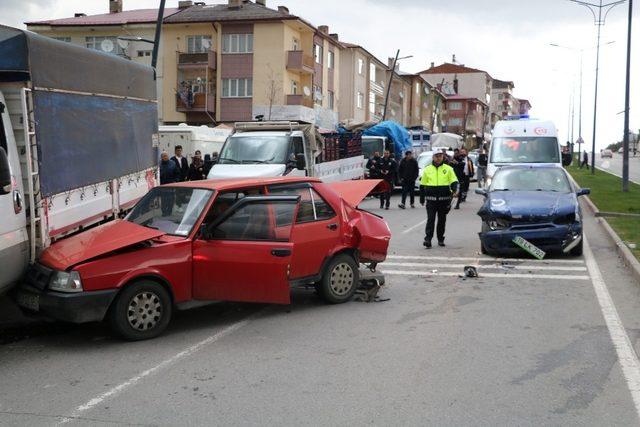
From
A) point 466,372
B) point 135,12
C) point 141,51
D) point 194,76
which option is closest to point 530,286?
point 466,372

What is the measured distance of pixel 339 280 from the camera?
888 cm

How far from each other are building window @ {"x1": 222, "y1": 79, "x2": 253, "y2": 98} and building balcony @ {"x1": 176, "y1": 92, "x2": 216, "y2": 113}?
3.08 ft

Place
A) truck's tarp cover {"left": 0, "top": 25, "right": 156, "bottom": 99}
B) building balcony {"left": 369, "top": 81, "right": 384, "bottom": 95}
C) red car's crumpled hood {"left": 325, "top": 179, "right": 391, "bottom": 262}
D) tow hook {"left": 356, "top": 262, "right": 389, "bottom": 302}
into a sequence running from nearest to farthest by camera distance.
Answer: truck's tarp cover {"left": 0, "top": 25, "right": 156, "bottom": 99} < red car's crumpled hood {"left": 325, "top": 179, "right": 391, "bottom": 262} < tow hook {"left": 356, "top": 262, "right": 389, "bottom": 302} < building balcony {"left": 369, "top": 81, "right": 384, "bottom": 95}

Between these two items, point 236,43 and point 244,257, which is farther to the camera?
point 236,43

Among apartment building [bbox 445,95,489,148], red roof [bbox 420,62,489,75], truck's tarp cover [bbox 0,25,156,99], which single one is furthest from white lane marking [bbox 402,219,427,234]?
red roof [bbox 420,62,489,75]

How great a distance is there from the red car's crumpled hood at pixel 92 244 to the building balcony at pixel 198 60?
4237 centimetres

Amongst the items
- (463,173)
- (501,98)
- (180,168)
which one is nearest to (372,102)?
(463,173)

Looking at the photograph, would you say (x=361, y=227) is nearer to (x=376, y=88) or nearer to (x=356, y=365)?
(x=356, y=365)

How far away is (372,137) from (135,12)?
3148 cm

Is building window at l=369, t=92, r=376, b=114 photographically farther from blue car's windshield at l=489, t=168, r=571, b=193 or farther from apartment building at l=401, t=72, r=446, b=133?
blue car's windshield at l=489, t=168, r=571, b=193

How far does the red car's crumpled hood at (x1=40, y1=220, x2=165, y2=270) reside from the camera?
6.89 metres

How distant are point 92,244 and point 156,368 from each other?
1.57m

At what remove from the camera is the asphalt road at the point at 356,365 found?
5.15 metres

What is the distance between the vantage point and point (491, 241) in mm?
12688
